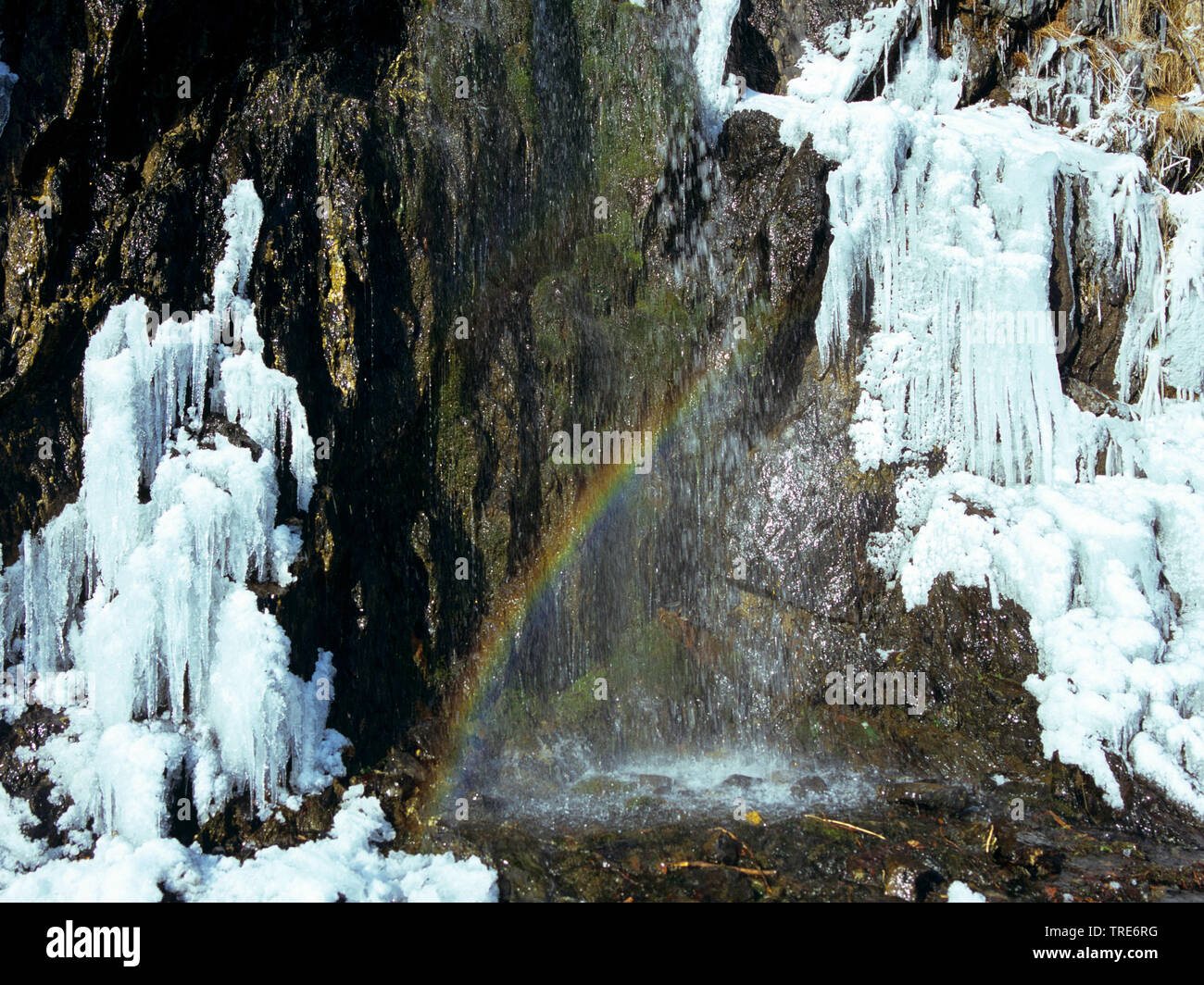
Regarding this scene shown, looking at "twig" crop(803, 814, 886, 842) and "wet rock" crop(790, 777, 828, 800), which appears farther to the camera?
"wet rock" crop(790, 777, 828, 800)

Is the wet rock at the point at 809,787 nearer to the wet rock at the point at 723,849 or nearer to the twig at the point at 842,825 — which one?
the twig at the point at 842,825

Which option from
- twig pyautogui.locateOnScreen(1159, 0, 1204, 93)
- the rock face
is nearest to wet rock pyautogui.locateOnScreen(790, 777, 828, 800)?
the rock face

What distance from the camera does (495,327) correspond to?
6.93m

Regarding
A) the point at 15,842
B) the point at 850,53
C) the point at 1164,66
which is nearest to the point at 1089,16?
the point at 1164,66

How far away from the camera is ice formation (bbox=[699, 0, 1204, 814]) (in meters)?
6.95

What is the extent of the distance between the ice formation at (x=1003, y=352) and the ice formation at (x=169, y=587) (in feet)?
14.5

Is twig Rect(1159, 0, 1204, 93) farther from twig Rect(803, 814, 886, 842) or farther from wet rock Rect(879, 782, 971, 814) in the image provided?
twig Rect(803, 814, 886, 842)

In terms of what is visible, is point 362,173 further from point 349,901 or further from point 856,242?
point 349,901

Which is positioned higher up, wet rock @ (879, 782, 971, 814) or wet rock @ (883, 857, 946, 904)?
wet rock @ (879, 782, 971, 814)

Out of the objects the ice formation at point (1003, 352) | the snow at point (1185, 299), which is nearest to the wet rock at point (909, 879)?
the ice formation at point (1003, 352)

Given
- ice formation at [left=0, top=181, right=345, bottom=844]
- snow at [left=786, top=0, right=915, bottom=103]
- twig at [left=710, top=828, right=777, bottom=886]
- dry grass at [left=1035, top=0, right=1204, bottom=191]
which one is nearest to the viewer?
twig at [left=710, top=828, right=777, bottom=886]

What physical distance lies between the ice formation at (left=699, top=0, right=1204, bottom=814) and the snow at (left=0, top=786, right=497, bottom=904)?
404 cm

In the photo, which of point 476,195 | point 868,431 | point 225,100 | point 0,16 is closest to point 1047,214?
point 868,431
